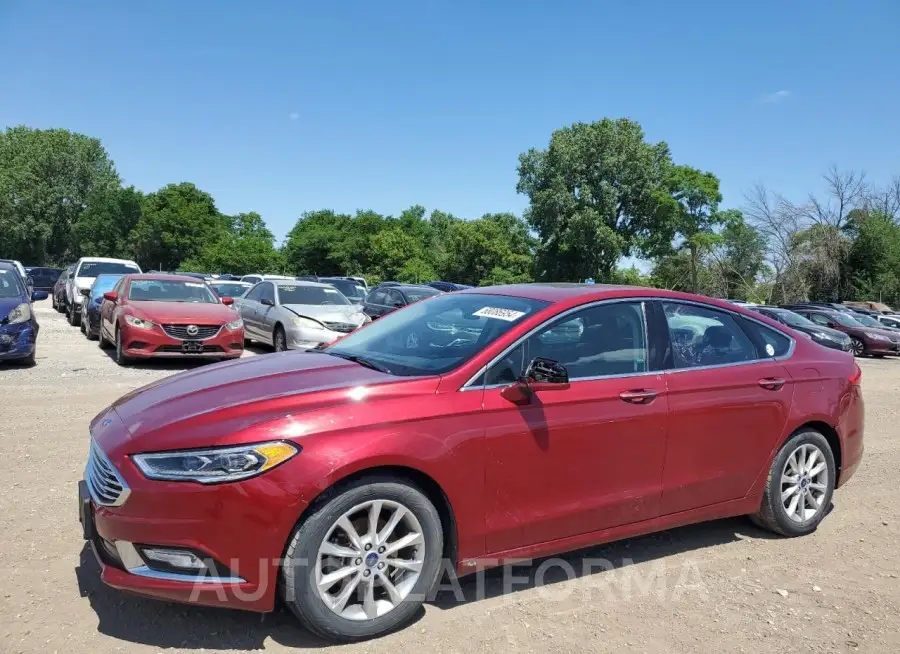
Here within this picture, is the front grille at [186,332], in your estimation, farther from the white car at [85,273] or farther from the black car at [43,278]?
the black car at [43,278]

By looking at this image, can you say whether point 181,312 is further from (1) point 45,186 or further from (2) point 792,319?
(1) point 45,186

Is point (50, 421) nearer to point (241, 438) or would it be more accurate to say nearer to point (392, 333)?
point (392, 333)

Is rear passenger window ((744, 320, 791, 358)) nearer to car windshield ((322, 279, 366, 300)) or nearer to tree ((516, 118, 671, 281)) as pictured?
car windshield ((322, 279, 366, 300))

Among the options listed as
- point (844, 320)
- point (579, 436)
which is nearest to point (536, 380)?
point (579, 436)

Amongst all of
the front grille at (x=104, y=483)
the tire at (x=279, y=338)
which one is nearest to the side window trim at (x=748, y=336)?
the front grille at (x=104, y=483)

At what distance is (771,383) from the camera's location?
169 inches

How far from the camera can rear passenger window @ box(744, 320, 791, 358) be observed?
4.47 metres

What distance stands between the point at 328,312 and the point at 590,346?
997 centimetres

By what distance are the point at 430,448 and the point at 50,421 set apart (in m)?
5.58

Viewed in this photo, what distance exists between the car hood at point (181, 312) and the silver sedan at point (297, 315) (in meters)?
1.54

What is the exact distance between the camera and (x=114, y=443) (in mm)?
3018

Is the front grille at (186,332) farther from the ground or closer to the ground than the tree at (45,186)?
closer to the ground

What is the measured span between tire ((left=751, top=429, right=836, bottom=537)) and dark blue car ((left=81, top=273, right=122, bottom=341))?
13.6 m

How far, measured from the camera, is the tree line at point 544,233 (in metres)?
46.3
